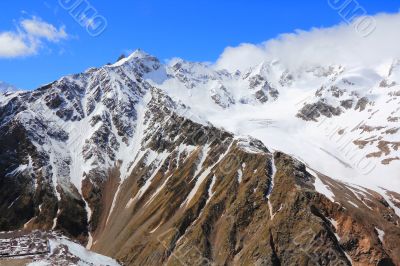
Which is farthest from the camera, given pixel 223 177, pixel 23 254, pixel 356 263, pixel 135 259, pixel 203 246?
pixel 223 177

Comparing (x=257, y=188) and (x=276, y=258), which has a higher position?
(x=257, y=188)

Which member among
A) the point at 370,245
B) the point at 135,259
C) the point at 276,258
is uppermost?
the point at 370,245

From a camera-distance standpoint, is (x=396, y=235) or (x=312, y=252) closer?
(x=312, y=252)

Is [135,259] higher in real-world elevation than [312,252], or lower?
lower

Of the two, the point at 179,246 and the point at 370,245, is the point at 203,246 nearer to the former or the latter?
the point at 179,246

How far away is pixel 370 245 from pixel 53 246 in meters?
105

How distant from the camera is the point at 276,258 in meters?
144

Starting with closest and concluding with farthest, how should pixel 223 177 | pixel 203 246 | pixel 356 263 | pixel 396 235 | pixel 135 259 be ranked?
pixel 356 263 → pixel 396 235 → pixel 203 246 → pixel 135 259 → pixel 223 177

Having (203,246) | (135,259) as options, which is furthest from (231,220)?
(135,259)

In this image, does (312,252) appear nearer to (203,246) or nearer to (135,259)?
(203,246)

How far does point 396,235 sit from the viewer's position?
490 ft

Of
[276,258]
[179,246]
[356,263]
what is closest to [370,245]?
[356,263]

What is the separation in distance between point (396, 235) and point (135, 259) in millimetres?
87586

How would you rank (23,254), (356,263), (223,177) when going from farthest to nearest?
1. (223,177)
2. (356,263)
3. (23,254)
